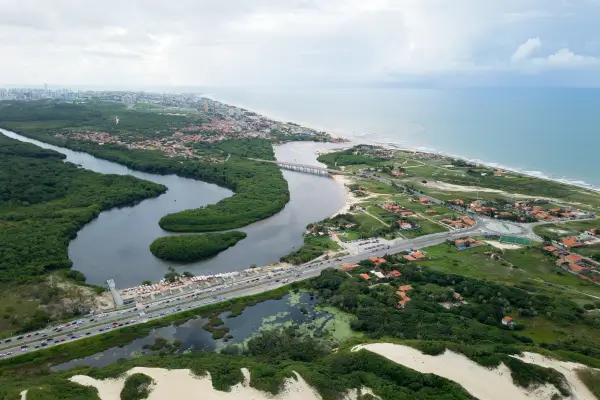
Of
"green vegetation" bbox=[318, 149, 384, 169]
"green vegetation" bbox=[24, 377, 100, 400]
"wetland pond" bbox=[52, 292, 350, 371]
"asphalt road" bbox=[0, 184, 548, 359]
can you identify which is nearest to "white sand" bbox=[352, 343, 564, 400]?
"wetland pond" bbox=[52, 292, 350, 371]

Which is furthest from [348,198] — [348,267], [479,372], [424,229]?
[479,372]

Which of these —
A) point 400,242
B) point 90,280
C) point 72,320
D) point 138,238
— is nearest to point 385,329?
point 400,242

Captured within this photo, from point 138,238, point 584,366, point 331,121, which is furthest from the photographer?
point 331,121

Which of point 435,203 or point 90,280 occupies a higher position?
point 435,203

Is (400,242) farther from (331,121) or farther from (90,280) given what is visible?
(331,121)

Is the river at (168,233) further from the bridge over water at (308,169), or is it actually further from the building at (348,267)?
the building at (348,267)

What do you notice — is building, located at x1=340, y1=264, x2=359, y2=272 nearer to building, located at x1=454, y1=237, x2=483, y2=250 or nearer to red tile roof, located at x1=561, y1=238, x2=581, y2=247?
building, located at x1=454, y1=237, x2=483, y2=250

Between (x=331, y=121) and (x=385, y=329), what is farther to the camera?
(x=331, y=121)
